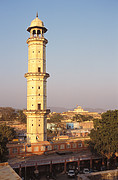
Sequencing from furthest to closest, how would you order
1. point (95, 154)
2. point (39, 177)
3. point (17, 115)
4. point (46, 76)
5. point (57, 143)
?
point (17, 115)
point (46, 76)
point (57, 143)
point (95, 154)
point (39, 177)

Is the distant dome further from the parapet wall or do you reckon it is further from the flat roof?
the parapet wall

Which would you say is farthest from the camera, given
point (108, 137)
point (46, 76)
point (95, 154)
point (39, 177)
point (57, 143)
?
point (46, 76)

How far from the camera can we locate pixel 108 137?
39156 mm

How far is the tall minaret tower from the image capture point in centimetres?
4825

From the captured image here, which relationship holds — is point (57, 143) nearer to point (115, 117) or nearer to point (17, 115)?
point (115, 117)

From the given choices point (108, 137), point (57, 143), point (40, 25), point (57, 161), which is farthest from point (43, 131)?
point (40, 25)

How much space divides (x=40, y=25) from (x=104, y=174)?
140 feet

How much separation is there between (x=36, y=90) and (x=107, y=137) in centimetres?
1993

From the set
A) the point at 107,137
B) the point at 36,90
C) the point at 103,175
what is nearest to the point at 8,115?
the point at 36,90

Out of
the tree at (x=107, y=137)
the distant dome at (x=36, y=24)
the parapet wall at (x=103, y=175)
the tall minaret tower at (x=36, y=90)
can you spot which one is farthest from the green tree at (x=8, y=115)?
the parapet wall at (x=103, y=175)

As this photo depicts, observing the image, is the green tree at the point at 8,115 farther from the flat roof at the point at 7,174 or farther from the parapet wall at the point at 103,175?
→ the parapet wall at the point at 103,175

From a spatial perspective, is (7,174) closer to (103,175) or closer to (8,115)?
(103,175)

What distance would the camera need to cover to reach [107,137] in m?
39.1

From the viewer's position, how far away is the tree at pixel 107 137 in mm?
38875
